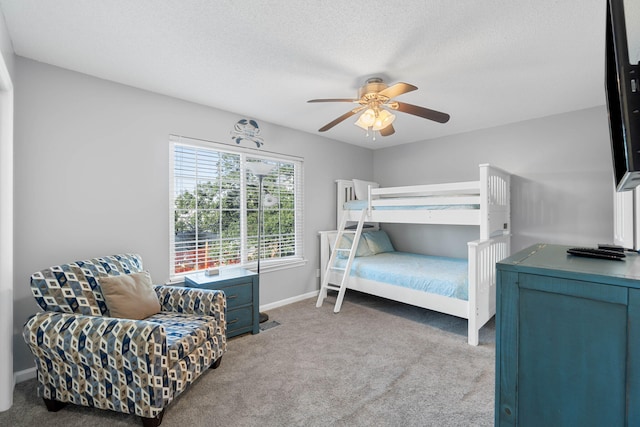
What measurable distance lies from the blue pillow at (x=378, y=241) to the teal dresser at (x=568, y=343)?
11.9ft

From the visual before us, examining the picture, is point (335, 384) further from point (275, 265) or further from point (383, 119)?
point (383, 119)

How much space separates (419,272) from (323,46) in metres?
2.48

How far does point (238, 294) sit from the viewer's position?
2.89 meters

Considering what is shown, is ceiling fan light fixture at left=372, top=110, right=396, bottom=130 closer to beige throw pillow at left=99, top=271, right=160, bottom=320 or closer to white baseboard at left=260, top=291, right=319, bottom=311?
beige throw pillow at left=99, top=271, right=160, bottom=320

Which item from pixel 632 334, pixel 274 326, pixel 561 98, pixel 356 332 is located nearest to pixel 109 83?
pixel 274 326

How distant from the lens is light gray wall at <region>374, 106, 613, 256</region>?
3.23 metres

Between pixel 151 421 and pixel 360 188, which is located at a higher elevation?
pixel 360 188

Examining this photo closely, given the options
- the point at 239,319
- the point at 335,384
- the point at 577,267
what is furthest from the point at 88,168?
the point at 577,267

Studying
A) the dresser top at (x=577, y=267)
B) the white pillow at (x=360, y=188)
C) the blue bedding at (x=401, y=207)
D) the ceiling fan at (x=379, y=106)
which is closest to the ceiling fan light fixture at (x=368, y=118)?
the ceiling fan at (x=379, y=106)

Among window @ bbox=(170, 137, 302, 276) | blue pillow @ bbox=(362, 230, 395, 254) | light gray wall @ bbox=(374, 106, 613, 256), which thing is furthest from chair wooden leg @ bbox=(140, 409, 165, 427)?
light gray wall @ bbox=(374, 106, 613, 256)

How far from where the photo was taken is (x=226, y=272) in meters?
3.17

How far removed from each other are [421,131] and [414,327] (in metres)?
2.60

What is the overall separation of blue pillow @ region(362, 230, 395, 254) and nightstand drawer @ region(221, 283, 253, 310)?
208 centimetres

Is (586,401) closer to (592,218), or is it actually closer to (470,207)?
(470,207)
